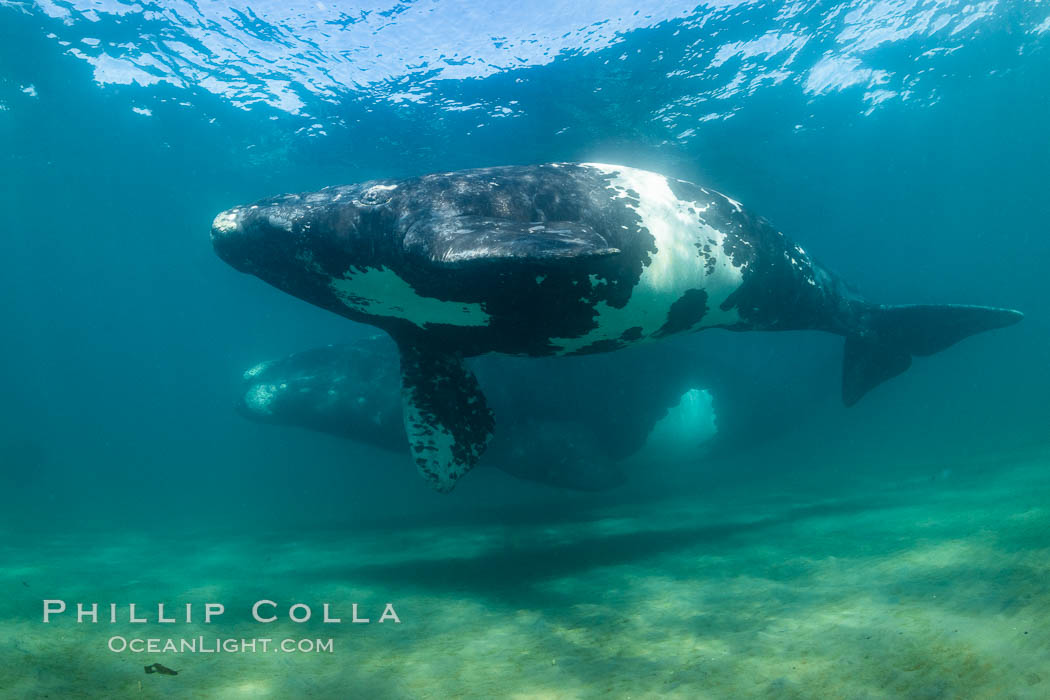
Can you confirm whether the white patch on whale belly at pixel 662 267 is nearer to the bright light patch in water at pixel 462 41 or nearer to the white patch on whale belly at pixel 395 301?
the white patch on whale belly at pixel 395 301

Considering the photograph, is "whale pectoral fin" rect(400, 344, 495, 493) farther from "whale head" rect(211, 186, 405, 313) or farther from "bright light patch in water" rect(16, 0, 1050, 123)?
"bright light patch in water" rect(16, 0, 1050, 123)

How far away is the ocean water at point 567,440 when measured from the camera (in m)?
3.96

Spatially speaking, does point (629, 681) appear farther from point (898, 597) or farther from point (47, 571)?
point (47, 571)

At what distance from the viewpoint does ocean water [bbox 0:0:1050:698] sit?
396 cm

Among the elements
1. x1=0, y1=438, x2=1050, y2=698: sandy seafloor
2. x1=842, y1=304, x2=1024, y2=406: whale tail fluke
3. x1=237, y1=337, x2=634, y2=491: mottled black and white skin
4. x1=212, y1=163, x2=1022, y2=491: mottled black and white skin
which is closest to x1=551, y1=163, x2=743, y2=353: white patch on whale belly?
x1=212, y1=163, x2=1022, y2=491: mottled black and white skin

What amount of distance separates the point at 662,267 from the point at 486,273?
2398 mm

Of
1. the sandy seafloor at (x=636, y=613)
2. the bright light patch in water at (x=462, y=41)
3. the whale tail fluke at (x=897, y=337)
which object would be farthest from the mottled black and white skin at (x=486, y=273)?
the bright light patch in water at (x=462, y=41)

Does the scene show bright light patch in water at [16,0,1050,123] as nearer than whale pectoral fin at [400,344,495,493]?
No

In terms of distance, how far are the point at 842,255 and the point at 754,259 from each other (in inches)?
2350

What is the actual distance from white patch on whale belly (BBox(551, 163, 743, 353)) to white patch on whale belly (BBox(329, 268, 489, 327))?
1257 millimetres

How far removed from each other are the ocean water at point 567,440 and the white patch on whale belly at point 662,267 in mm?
2927

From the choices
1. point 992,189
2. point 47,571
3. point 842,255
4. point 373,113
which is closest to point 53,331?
point 373,113

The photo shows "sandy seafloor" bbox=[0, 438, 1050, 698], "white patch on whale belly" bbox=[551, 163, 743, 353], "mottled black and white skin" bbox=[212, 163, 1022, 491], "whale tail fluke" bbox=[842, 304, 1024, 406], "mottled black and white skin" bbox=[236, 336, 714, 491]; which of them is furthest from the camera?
"mottled black and white skin" bbox=[236, 336, 714, 491]

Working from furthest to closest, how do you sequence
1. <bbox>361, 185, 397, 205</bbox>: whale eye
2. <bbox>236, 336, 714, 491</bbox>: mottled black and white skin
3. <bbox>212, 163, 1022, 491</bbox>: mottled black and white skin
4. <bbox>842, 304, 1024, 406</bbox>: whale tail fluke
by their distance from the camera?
<bbox>236, 336, 714, 491</bbox>: mottled black and white skin < <bbox>842, 304, 1024, 406</bbox>: whale tail fluke < <bbox>361, 185, 397, 205</bbox>: whale eye < <bbox>212, 163, 1022, 491</bbox>: mottled black and white skin
